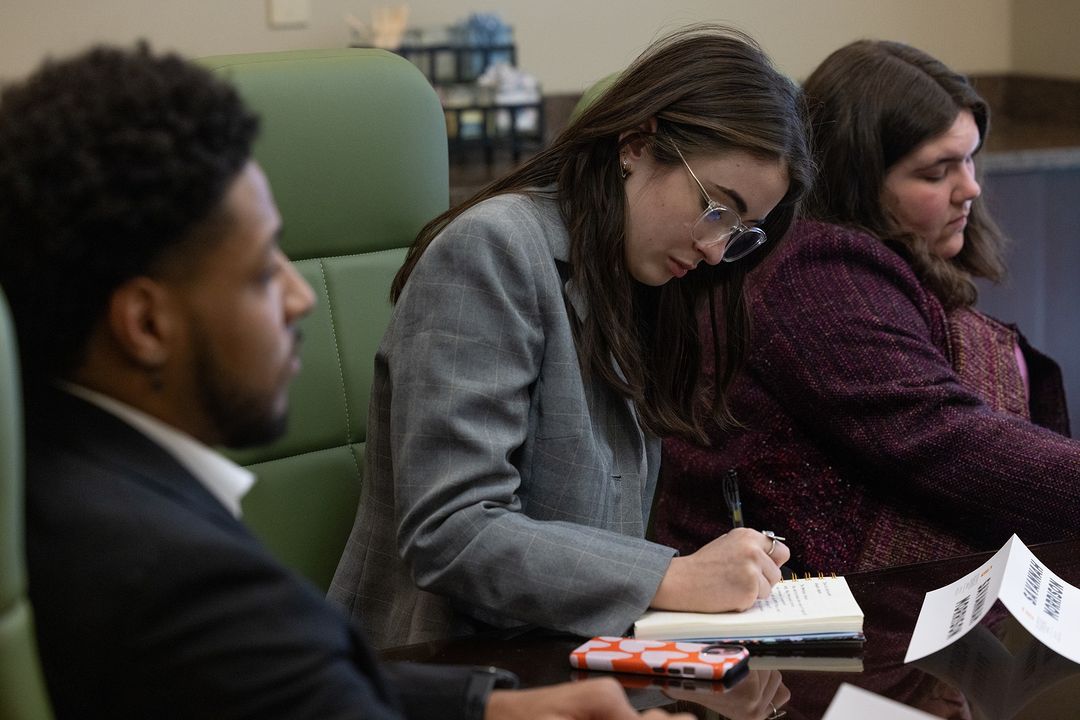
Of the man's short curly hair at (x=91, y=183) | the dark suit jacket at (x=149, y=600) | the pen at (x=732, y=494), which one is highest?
the man's short curly hair at (x=91, y=183)

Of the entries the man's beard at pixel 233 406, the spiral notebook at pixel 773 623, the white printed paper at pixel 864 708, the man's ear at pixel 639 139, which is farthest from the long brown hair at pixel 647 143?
the man's beard at pixel 233 406

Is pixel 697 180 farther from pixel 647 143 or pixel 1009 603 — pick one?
pixel 1009 603

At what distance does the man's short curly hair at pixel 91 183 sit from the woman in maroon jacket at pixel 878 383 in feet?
3.19

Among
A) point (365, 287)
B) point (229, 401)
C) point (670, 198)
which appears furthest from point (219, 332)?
point (365, 287)

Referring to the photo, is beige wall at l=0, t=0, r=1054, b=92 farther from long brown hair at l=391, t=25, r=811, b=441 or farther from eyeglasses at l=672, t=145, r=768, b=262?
eyeglasses at l=672, t=145, r=768, b=262

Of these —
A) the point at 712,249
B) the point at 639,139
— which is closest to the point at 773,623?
the point at 712,249

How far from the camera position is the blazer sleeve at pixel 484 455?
1.16 m

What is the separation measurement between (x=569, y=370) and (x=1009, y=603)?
46 centimetres

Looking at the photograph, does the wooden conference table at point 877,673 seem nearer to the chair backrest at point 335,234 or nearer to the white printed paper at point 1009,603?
the white printed paper at point 1009,603

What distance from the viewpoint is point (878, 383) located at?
1567mm

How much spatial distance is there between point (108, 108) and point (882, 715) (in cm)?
65

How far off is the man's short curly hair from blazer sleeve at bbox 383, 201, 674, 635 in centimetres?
50

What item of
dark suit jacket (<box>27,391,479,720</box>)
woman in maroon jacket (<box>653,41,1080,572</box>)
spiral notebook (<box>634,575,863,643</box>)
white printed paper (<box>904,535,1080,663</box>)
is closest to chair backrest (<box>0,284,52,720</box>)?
dark suit jacket (<box>27,391,479,720</box>)

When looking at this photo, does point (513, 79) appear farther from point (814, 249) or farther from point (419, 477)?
point (419, 477)
